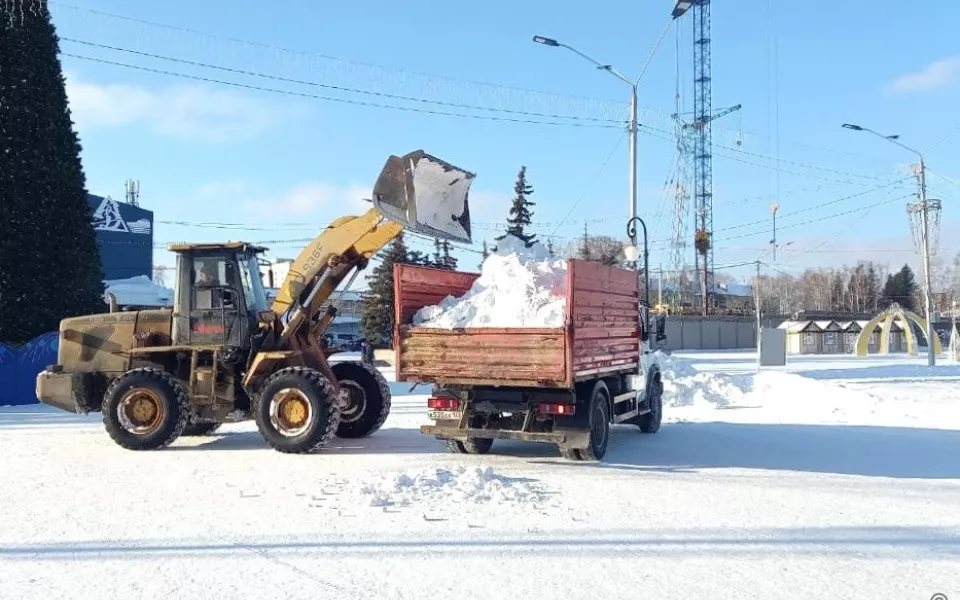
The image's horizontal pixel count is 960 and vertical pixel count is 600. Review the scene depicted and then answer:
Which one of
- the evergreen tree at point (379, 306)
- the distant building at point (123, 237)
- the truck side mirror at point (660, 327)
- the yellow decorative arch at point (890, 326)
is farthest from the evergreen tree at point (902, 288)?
the truck side mirror at point (660, 327)

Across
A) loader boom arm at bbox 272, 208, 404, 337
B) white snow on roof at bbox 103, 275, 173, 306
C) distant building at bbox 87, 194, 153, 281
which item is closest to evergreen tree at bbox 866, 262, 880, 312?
distant building at bbox 87, 194, 153, 281

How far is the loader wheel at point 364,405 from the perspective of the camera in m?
13.1

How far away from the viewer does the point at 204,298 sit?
40.7ft

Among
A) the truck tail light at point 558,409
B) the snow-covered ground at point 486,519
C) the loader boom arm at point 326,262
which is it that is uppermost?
the loader boom arm at point 326,262

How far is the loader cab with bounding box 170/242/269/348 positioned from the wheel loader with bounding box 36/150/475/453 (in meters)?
0.02

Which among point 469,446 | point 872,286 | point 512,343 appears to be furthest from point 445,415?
point 872,286

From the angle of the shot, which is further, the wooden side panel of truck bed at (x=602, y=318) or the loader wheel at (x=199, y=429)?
the loader wheel at (x=199, y=429)

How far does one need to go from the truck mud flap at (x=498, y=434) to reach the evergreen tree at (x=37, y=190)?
15563mm

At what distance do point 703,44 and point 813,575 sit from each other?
7783 centimetres

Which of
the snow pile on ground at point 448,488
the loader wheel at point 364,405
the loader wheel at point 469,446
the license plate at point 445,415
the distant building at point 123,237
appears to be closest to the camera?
the snow pile on ground at point 448,488

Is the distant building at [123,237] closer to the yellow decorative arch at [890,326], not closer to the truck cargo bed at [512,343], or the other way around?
the truck cargo bed at [512,343]

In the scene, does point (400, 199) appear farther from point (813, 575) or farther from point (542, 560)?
point (813, 575)

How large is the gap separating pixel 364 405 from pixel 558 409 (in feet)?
13.6

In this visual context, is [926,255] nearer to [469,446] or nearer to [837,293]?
[469,446]
